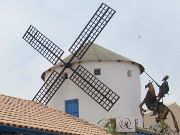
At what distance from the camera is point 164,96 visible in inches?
1210

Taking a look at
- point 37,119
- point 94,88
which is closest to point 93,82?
point 94,88

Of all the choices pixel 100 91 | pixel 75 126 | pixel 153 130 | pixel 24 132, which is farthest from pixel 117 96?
pixel 24 132

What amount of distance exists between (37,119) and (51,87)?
12.2 metres

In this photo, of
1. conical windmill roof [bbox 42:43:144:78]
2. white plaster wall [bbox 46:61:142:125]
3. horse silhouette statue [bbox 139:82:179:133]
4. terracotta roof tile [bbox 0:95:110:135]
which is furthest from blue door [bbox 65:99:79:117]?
terracotta roof tile [bbox 0:95:110:135]

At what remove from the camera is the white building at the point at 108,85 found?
29125mm

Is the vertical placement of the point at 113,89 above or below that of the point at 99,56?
below

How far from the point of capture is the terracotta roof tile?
1661cm

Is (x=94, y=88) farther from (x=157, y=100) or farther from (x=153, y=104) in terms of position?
(x=157, y=100)

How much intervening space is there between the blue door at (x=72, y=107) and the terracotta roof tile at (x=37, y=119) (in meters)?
7.74

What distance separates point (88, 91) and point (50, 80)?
2528 millimetres

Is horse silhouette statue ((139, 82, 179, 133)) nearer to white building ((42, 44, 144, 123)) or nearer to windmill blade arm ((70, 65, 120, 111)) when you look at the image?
white building ((42, 44, 144, 123))

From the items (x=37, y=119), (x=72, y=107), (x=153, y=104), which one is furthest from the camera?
(x=153, y=104)

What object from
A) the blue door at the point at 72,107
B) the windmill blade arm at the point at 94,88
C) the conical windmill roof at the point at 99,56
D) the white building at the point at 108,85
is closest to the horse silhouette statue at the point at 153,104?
the white building at the point at 108,85

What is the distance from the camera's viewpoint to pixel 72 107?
29.7 m
